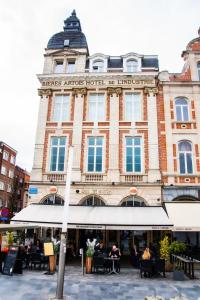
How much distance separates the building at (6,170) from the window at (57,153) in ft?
94.4

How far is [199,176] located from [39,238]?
36.7ft

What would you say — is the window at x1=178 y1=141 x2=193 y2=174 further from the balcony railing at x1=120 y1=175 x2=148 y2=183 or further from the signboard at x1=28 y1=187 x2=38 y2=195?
the signboard at x1=28 y1=187 x2=38 y2=195

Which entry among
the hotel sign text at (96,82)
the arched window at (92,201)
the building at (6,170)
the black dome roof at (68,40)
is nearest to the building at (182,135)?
the hotel sign text at (96,82)

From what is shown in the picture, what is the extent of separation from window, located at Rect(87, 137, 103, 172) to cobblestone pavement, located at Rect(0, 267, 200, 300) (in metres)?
7.15

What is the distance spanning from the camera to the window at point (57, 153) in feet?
58.5

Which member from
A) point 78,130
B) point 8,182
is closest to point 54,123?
point 78,130

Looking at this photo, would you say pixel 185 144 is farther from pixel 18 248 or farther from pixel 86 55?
pixel 18 248

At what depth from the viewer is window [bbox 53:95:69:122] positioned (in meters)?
19.0

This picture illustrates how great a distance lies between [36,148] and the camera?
59.4 feet

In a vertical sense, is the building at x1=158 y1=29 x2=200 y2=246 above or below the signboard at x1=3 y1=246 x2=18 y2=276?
above

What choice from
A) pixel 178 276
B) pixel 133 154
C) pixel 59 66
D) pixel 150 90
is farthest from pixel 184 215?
pixel 59 66

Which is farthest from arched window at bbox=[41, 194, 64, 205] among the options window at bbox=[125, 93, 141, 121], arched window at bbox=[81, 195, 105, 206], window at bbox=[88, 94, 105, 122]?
window at bbox=[125, 93, 141, 121]

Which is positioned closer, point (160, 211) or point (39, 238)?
point (160, 211)

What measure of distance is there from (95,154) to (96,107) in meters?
3.75
